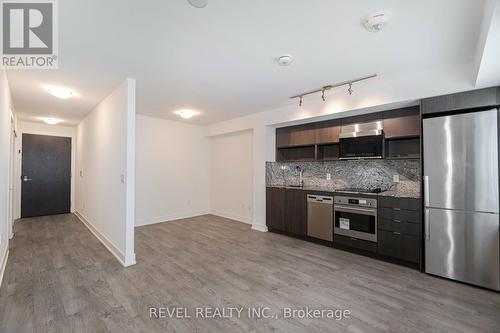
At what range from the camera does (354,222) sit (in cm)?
360

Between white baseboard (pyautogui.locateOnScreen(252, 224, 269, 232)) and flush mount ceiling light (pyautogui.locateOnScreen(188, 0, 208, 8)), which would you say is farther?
white baseboard (pyautogui.locateOnScreen(252, 224, 269, 232))

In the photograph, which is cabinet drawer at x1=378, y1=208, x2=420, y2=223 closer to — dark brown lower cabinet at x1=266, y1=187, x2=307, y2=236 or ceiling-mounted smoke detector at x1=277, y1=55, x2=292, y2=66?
dark brown lower cabinet at x1=266, y1=187, x2=307, y2=236

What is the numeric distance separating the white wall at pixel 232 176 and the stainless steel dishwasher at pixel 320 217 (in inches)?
72.5

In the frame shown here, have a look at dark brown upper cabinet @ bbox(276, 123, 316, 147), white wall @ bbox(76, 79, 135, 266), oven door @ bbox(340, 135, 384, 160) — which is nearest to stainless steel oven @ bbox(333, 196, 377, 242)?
oven door @ bbox(340, 135, 384, 160)

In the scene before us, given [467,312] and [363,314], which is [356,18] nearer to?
[363,314]

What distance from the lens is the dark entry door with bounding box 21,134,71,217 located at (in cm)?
595

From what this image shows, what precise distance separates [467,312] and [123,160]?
14.0 feet

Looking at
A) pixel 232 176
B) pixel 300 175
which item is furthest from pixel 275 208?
pixel 232 176

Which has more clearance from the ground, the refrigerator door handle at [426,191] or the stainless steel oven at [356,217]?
the refrigerator door handle at [426,191]

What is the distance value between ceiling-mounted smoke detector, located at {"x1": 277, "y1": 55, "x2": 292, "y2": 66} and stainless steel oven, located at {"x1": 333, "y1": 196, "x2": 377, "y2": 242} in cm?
232

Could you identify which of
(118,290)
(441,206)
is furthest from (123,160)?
(441,206)

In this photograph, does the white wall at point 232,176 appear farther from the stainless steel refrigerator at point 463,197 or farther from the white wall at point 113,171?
the stainless steel refrigerator at point 463,197

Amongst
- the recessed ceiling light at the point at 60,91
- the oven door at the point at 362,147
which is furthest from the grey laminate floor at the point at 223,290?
the recessed ceiling light at the point at 60,91

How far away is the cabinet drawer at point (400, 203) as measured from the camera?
3043 mm
